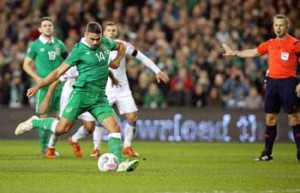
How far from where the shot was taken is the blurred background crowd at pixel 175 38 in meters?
25.3

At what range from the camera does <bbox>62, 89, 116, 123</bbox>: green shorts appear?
45.9 feet

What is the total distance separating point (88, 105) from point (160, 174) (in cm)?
171

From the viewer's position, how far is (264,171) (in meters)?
13.9

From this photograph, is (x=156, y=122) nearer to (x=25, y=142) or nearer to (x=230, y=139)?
(x=230, y=139)

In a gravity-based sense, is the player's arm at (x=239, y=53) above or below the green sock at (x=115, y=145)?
above

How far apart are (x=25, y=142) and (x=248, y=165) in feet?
31.1

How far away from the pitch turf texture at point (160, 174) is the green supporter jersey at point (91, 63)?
1284 millimetres

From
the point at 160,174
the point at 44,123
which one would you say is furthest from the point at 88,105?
the point at 160,174

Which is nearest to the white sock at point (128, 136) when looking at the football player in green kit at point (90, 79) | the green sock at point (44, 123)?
the green sock at point (44, 123)

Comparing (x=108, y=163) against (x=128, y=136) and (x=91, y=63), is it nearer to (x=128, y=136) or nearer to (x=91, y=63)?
(x=91, y=63)

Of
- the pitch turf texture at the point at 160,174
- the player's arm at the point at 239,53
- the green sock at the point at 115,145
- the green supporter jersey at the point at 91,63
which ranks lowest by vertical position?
the pitch turf texture at the point at 160,174

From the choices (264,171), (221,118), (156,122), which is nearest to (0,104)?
(156,122)

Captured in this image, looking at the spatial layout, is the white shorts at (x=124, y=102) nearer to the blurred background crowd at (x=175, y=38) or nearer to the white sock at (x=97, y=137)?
the white sock at (x=97, y=137)

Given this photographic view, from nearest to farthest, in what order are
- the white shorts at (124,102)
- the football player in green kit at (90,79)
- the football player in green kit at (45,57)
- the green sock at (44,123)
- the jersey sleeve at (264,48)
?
the football player in green kit at (90,79) < the green sock at (44,123) < the jersey sleeve at (264,48) < the football player in green kit at (45,57) < the white shorts at (124,102)
